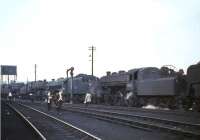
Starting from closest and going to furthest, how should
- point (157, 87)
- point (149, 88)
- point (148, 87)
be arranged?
point (157, 87) < point (149, 88) < point (148, 87)

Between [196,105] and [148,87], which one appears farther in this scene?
[148,87]

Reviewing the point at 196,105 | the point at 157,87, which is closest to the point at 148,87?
the point at 157,87

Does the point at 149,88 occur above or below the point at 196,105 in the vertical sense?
above

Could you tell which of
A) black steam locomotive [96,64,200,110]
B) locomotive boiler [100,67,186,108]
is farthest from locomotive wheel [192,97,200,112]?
locomotive boiler [100,67,186,108]

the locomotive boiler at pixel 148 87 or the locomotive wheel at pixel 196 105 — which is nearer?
the locomotive wheel at pixel 196 105

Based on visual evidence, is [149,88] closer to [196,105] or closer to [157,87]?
[157,87]

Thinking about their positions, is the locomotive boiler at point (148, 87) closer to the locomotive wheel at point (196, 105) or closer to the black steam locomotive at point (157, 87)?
the black steam locomotive at point (157, 87)

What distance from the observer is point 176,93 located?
108 feet

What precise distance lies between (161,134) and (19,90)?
9600 centimetres

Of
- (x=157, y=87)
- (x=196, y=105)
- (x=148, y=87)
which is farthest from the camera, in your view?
(x=148, y=87)

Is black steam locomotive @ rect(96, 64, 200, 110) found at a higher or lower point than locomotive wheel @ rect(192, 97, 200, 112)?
higher

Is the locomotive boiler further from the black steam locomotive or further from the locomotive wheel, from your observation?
the locomotive wheel

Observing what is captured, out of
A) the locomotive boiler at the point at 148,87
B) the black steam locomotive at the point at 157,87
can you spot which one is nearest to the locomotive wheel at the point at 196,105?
the black steam locomotive at the point at 157,87

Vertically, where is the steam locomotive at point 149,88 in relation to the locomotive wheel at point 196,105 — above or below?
above
